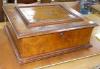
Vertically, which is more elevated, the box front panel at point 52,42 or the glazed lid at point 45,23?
the glazed lid at point 45,23

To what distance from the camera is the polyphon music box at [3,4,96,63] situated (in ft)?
2.90

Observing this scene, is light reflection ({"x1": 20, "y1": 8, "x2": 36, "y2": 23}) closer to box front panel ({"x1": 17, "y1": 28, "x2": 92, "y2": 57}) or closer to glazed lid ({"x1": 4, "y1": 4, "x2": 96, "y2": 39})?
glazed lid ({"x1": 4, "y1": 4, "x2": 96, "y2": 39})

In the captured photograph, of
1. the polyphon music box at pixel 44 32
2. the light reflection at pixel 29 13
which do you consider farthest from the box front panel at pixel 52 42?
the light reflection at pixel 29 13

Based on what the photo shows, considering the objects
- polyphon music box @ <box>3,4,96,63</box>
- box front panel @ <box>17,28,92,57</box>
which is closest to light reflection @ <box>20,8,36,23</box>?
polyphon music box @ <box>3,4,96,63</box>

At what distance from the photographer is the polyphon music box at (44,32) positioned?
88 cm

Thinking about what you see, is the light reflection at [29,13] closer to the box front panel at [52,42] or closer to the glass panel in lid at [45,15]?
the glass panel in lid at [45,15]

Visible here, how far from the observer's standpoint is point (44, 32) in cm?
88

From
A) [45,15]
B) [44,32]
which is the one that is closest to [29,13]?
[45,15]

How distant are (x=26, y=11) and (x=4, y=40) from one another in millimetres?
235

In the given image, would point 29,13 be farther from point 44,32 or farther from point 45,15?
point 44,32

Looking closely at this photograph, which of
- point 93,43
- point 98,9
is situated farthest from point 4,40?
point 98,9

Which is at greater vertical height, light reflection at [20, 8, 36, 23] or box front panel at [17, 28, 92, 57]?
light reflection at [20, 8, 36, 23]

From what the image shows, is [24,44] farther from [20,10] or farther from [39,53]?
[20,10]

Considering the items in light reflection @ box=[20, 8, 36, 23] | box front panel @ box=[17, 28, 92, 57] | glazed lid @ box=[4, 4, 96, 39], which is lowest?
box front panel @ box=[17, 28, 92, 57]
